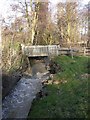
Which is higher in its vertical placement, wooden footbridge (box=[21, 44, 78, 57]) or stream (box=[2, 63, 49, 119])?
wooden footbridge (box=[21, 44, 78, 57])

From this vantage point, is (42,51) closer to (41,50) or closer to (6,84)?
(41,50)

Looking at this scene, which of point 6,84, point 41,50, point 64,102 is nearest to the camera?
point 64,102

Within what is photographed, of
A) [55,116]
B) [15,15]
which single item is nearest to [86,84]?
[55,116]

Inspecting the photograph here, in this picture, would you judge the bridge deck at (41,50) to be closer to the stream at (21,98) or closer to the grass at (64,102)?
the stream at (21,98)

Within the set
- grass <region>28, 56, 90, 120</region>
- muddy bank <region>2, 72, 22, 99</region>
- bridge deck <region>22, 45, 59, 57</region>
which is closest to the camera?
grass <region>28, 56, 90, 120</region>

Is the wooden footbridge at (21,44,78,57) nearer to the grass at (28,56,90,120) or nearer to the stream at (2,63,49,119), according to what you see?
the stream at (2,63,49,119)

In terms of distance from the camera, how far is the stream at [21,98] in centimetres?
1003

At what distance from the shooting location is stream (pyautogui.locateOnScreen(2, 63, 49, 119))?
10031 millimetres

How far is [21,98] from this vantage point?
12.3m

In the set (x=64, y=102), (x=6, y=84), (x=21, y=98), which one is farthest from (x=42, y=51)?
(x=64, y=102)

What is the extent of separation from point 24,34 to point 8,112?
744 inches

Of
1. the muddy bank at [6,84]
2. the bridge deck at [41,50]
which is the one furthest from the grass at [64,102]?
the bridge deck at [41,50]

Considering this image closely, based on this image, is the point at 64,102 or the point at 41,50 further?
the point at 41,50

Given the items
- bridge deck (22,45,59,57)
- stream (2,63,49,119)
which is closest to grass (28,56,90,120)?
stream (2,63,49,119)
